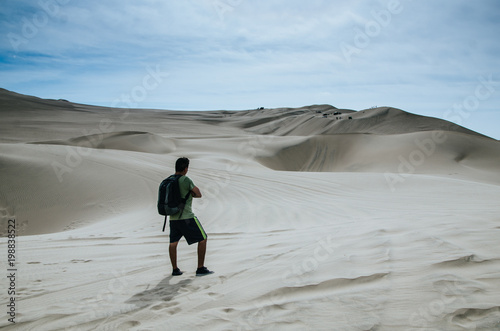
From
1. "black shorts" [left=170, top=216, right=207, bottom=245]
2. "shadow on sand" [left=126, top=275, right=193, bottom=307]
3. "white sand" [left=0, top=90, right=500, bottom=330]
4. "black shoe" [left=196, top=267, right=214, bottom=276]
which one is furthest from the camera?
"black shorts" [left=170, top=216, right=207, bottom=245]

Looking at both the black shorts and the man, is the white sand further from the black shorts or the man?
the black shorts

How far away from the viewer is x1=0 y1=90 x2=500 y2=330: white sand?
2596 millimetres

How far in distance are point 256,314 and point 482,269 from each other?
1.94 metres

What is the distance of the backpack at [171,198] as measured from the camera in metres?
3.70

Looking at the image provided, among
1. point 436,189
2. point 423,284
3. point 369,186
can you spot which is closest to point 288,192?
point 369,186

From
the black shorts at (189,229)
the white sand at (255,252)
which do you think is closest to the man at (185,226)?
the black shorts at (189,229)

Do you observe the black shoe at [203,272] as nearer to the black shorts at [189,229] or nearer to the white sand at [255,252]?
the white sand at [255,252]

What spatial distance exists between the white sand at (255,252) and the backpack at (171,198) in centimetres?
70

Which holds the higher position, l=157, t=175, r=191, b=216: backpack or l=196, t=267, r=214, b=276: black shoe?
l=157, t=175, r=191, b=216: backpack

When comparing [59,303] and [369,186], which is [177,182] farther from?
[369,186]

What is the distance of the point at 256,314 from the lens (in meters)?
2.62

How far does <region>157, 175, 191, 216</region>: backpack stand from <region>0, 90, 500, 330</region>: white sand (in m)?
0.70

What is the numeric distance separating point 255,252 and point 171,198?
129 centimetres

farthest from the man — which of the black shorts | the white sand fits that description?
the white sand
